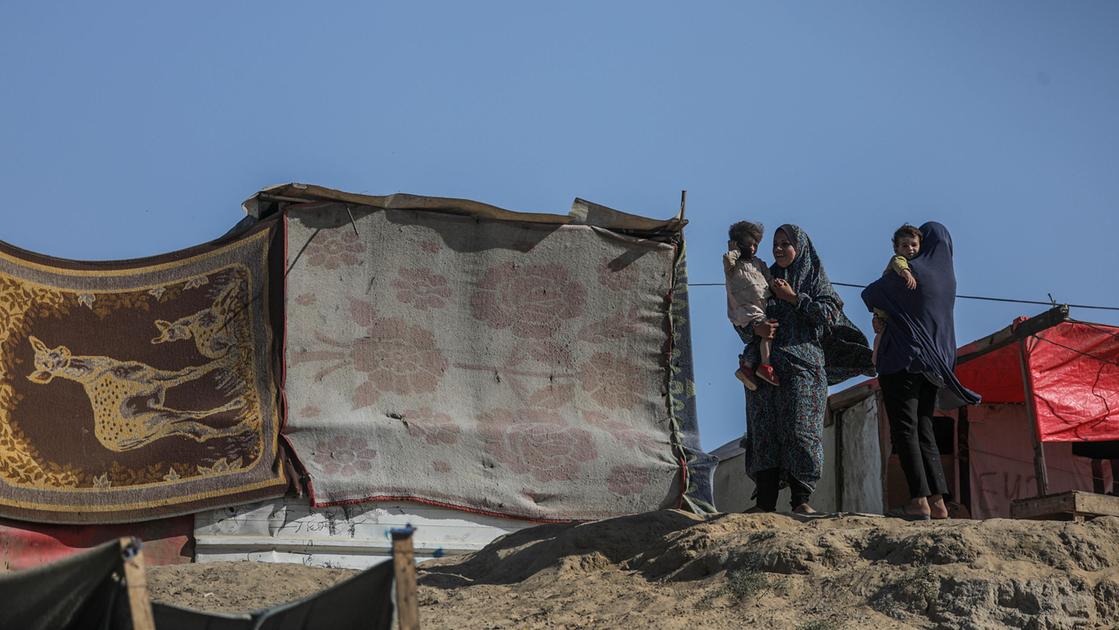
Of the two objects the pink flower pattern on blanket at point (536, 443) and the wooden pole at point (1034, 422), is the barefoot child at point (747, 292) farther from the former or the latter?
the wooden pole at point (1034, 422)

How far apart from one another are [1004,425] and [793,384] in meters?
4.27

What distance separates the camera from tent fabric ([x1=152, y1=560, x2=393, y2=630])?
419 cm

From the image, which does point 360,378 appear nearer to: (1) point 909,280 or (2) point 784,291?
(2) point 784,291

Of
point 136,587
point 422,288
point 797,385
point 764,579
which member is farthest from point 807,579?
point 422,288

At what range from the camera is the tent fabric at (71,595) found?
14.1 feet

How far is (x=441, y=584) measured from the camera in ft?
21.6

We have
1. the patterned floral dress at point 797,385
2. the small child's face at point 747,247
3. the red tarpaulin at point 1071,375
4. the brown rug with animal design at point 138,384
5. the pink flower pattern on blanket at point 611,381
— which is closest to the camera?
the patterned floral dress at point 797,385

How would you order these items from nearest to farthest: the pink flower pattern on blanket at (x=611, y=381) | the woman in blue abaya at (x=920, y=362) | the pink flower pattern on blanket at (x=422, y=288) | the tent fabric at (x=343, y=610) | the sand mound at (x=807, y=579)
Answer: the tent fabric at (x=343, y=610) → the sand mound at (x=807, y=579) → the woman in blue abaya at (x=920, y=362) → the pink flower pattern on blanket at (x=422, y=288) → the pink flower pattern on blanket at (x=611, y=381)

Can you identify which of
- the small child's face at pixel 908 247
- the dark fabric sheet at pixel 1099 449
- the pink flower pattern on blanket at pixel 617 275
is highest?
the pink flower pattern on blanket at pixel 617 275

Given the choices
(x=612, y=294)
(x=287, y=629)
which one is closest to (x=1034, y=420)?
(x=612, y=294)

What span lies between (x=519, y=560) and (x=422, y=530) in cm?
126

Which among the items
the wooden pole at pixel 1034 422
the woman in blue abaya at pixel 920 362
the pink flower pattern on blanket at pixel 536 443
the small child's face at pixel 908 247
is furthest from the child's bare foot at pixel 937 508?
the pink flower pattern on blanket at pixel 536 443

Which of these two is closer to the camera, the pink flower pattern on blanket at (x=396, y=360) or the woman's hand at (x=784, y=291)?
the woman's hand at (x=784, y=291)

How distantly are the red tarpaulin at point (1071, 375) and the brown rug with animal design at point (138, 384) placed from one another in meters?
4.84
